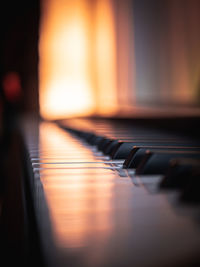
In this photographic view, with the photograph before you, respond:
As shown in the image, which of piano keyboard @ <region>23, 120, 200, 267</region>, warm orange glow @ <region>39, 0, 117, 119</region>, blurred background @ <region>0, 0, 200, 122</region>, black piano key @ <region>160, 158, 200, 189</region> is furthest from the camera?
warm orange glow @ <region>39, 0, 117, 119</region>

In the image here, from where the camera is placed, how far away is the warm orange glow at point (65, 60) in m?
4.45

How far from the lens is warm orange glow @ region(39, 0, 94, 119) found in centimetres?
445

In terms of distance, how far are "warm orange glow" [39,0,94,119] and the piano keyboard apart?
11.4ft

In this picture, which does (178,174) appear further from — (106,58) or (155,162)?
(106,58)

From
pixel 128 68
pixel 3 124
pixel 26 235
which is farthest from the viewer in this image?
pixel 3 124

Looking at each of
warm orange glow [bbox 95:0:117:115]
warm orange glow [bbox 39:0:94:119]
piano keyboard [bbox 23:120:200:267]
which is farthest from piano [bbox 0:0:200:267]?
warm orange glow [bbox 39:0:94:119]

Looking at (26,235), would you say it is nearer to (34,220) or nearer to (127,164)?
(34,220)

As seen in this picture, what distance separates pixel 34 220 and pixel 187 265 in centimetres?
19

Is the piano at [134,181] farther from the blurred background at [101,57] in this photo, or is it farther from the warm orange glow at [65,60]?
the warm orange glow at [65,60]

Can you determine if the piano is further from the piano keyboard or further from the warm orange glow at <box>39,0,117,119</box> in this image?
the warm orange glow at <box>39,0,117,119</box>

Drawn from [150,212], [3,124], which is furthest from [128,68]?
[3,124]

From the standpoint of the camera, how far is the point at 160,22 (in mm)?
1804

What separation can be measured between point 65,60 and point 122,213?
15.7 ft

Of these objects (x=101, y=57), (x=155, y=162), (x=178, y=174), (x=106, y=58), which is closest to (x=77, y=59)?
(x=101, y=57)
